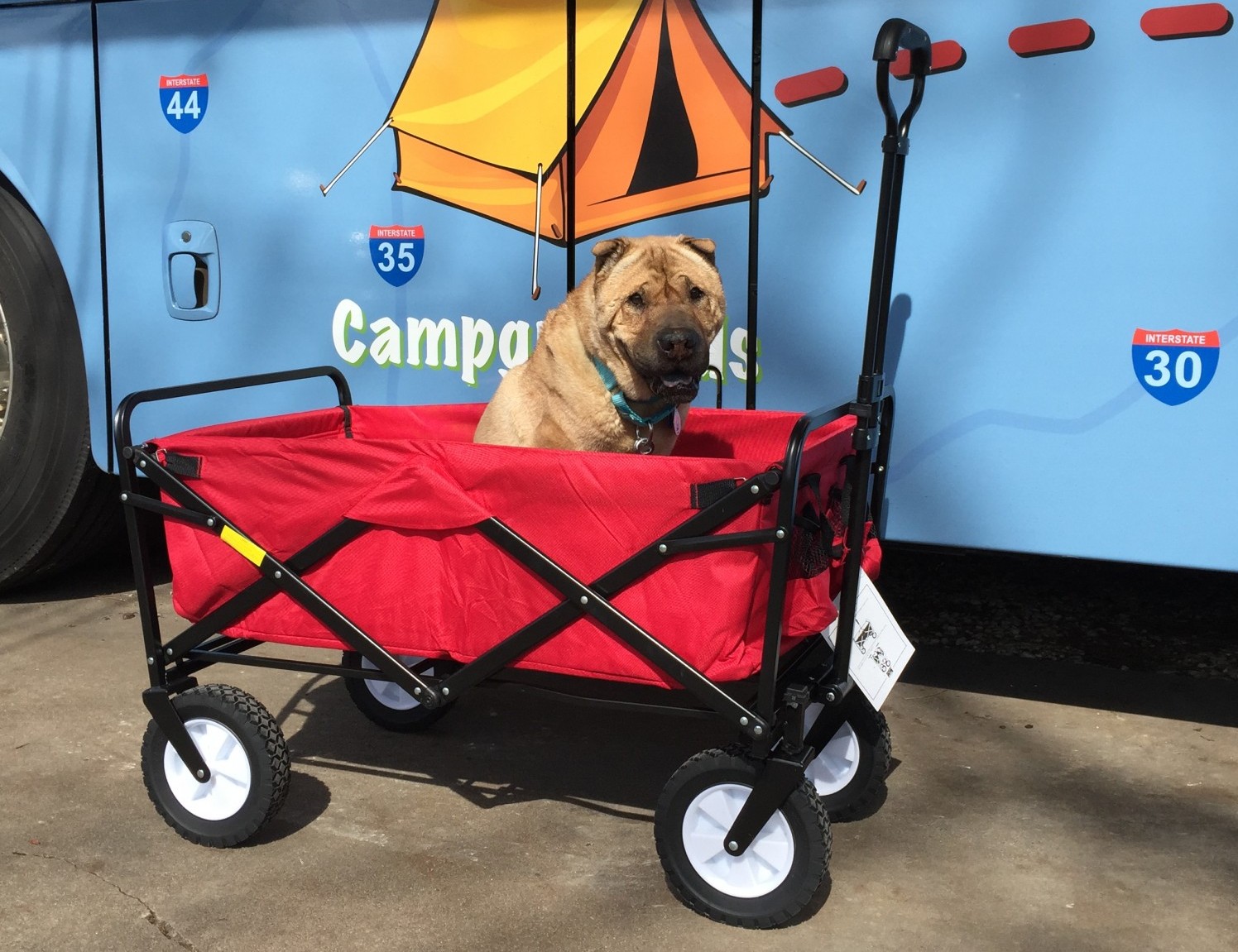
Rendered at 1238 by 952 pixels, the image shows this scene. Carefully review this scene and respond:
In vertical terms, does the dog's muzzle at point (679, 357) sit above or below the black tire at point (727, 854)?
above

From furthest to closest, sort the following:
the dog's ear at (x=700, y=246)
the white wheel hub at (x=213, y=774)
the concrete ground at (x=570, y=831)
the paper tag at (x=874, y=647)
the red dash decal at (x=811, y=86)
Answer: the red dash decal at (x=811, y=86) < the dog's ear at (x=700, y=246) < the white wheel hub at (x=213, y=774) < the paper tag at (x=874, y=647) < the concrete ground at (x=570, y=831)

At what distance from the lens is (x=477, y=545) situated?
2.55m

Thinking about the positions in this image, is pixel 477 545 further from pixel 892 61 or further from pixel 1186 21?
pixel 1186 21

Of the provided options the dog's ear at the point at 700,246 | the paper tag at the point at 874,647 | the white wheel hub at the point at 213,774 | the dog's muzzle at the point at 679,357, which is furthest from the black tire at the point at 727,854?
the dog's ear at the point at 700,246

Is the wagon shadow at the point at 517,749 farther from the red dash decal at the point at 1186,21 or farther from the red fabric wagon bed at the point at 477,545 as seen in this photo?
the red dash decal at the point at 1186,21

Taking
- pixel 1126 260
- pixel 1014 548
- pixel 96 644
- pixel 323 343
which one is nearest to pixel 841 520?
pixel 1014 548

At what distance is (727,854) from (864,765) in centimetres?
63

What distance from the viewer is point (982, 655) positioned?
4.35 meters

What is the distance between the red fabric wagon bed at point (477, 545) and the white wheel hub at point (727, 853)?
277 millimetres

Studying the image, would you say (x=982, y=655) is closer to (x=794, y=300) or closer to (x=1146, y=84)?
(x=794, y=300)

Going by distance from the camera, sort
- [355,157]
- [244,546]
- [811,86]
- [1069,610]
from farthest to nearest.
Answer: [1069,610], [355,157], [811,86], [244,546]

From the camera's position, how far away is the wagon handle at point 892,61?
2.26 m

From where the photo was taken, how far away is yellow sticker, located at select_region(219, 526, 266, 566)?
2.66 m

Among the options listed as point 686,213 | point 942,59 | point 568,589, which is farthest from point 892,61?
point 568,589
